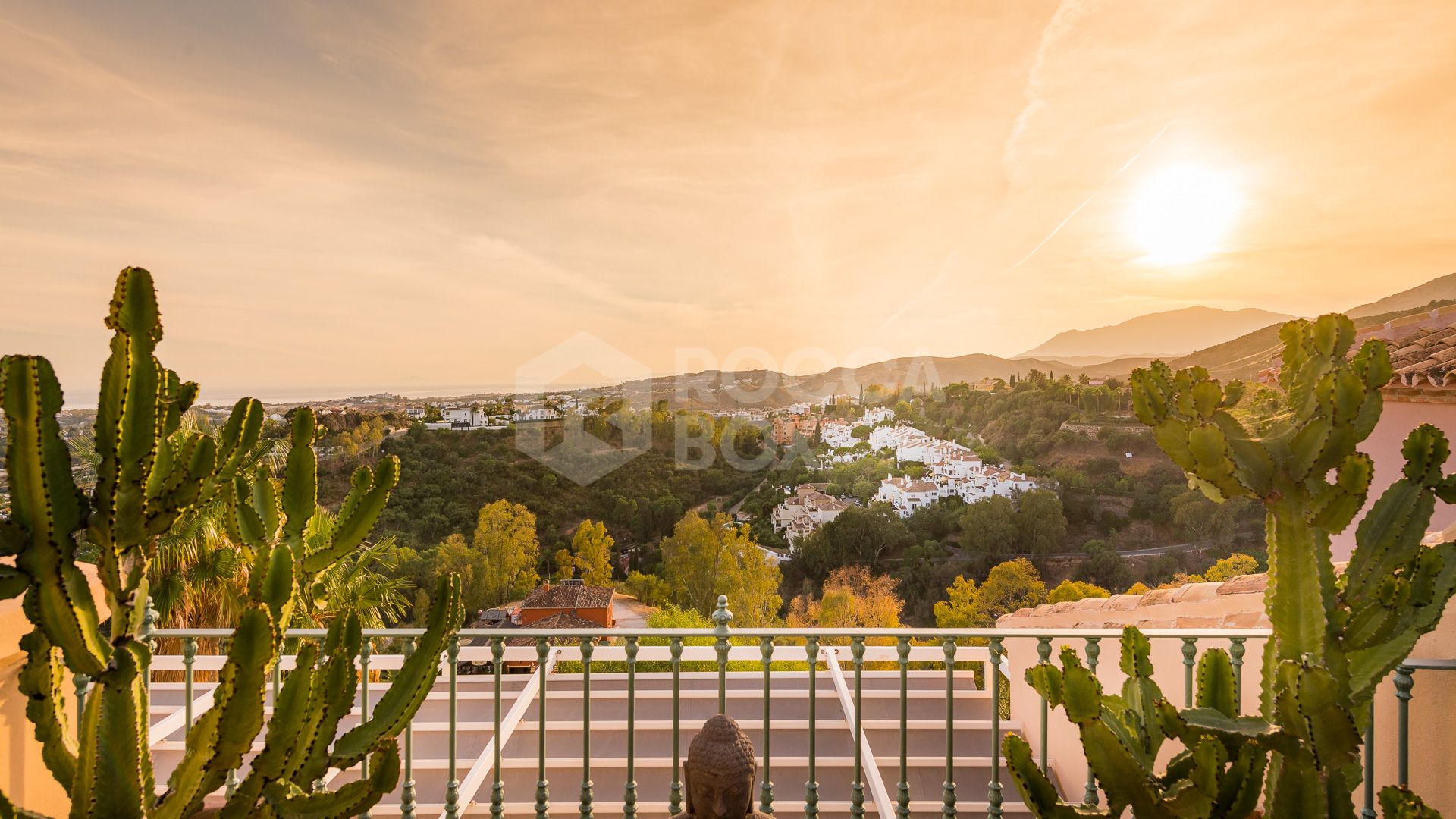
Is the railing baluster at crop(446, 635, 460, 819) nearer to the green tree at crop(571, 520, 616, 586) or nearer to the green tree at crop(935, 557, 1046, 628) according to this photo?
the green tree at crop(571, 520, 616, 586)

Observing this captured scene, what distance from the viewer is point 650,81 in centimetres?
657

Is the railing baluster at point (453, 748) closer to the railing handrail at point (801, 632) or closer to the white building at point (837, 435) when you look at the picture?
the railing handrail at point (801, 632)

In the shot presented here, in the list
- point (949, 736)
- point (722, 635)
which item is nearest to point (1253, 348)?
point (949, 736)

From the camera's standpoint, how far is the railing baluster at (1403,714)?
5.96ft

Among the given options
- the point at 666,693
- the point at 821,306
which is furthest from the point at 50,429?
the point at 821,306

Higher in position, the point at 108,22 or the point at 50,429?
the point at 108,22

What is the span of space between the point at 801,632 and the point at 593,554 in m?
14.3

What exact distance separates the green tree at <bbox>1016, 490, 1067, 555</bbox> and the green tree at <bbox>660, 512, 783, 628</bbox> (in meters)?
6.38

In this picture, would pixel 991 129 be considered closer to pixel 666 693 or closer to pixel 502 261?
pixel 666 693

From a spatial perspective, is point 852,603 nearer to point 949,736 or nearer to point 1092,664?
point 949,736

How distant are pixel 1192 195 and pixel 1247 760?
949 centimetres

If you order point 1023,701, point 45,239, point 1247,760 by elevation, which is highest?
point 45,239

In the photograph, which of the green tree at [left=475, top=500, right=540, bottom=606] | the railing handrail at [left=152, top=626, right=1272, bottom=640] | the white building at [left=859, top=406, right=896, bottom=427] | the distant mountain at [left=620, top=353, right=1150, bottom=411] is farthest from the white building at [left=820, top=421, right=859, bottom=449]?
the railing handrail at [left=152, top=626, right=1272, bottom=640]

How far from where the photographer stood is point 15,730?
72.9 inches
